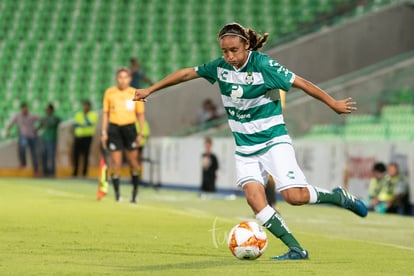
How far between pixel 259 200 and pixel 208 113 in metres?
21.2

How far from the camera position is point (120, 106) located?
66.0 feet

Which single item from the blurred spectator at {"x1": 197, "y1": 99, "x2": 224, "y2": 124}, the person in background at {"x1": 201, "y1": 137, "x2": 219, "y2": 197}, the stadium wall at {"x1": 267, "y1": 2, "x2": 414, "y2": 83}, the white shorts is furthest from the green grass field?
the stadium wall at {"x1": 267, "y1": 2, "x2": 414, "y2": 83}

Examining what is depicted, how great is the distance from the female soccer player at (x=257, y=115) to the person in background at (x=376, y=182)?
33.8ft

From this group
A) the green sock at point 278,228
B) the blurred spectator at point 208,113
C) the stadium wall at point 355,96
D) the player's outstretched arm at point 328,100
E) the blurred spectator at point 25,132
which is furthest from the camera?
the blurred spectator at point 25,132

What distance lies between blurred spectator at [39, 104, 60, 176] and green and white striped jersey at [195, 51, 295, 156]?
78.4 feet

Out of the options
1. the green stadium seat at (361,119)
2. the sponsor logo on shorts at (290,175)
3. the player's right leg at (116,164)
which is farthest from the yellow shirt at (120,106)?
the sponsor logo on shorts at (290,175)

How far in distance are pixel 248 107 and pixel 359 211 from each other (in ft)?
5.42

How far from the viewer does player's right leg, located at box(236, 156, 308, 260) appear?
34.6 ft

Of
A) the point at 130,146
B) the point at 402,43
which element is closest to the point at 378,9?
the point at 402,43

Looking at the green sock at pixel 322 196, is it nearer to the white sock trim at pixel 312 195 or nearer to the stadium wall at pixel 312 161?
the white sock trim at pixel 312 195

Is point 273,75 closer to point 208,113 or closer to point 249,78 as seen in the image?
point 249,78

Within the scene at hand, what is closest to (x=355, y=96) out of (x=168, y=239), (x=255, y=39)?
(x=168, y=239)

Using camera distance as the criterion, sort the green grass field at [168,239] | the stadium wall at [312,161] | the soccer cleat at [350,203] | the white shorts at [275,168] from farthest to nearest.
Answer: the stadium wall at [312,161], the soccer cleat at [350,203], the white shorts at [275,168], the green grass field at [168,239]

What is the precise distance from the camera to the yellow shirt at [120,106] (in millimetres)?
20047
